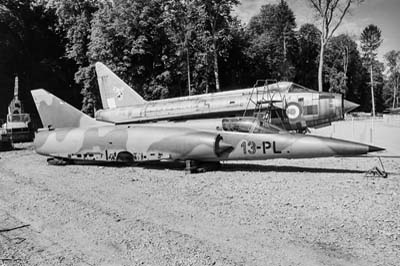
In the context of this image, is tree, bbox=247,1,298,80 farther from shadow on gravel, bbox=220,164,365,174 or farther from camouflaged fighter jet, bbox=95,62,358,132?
shadow on gravel, bbox=220,164,365,174

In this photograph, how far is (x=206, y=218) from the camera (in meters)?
6.24

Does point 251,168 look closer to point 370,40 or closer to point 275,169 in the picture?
point 275,169

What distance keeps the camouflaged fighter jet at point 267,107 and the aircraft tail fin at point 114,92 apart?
1.68m

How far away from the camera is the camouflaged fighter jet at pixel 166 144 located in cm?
920

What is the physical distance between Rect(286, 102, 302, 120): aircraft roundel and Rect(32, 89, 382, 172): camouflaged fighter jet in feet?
12.7

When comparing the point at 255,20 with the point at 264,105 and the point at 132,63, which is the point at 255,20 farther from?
the point at 264,105

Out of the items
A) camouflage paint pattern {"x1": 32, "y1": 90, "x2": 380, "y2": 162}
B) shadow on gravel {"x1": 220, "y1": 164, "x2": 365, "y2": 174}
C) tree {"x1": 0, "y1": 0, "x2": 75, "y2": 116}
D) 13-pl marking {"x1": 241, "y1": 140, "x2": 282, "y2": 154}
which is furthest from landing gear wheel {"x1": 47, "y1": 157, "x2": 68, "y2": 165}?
tree {"x1": 0, "y1": 0, "x2": 75, "y2": 116}

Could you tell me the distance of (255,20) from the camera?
6016cm

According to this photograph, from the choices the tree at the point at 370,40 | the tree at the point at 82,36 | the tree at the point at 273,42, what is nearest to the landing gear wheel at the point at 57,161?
the tree at the point at 82,36

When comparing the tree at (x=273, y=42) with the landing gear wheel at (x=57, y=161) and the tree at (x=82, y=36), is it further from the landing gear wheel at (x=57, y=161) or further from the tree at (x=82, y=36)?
the landing gear wheel at (x=57, y=161)

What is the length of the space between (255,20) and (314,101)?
51.7m

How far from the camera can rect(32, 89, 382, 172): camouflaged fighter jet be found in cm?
920

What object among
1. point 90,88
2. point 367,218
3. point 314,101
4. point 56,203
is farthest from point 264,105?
point 90,88

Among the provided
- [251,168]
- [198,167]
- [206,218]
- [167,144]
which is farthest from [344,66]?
[206,218]
